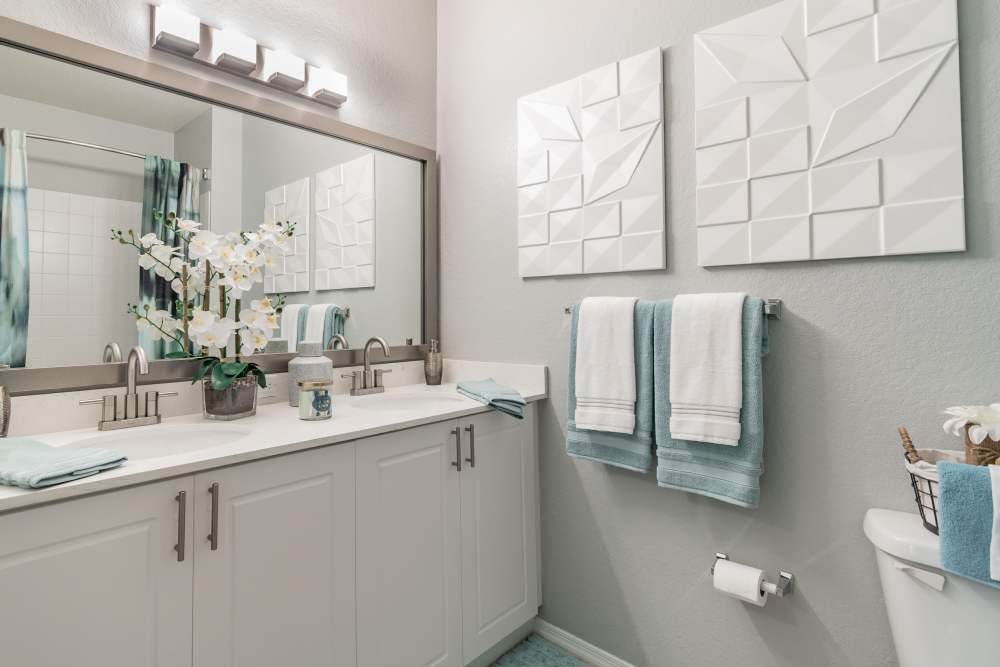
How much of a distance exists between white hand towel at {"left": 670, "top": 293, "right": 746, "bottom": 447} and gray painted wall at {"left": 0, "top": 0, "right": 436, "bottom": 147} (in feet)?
4.82

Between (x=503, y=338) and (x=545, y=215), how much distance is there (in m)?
0.51

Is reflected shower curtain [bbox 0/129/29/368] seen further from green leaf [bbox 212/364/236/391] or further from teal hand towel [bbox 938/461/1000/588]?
teal hand towel [bbox 938/461/1000/588]

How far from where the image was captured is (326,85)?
6.23 feet

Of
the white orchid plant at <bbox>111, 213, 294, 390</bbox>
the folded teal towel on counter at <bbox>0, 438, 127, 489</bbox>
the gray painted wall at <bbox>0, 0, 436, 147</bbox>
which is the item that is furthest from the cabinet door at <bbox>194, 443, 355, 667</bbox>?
the gray painted wall at <bbox>0, 0, 436, 147</bbox>

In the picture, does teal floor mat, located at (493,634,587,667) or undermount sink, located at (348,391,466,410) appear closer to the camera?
teal floor mat, located at (493,634,587,667)

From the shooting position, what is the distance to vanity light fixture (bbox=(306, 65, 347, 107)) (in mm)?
1882

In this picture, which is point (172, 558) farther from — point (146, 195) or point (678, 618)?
point (678, 618)

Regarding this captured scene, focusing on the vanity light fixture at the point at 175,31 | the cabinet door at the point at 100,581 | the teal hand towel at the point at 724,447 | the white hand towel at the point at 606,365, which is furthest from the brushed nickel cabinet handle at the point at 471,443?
the vanity light fixture at the point at 175,31

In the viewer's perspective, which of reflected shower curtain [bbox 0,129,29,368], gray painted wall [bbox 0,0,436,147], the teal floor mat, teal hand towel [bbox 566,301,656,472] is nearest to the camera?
reflected shower curtain [bbox 0,129,29,368]

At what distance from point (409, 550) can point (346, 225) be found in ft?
4.06

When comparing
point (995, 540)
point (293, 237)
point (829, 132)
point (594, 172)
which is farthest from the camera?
point (293, 237)

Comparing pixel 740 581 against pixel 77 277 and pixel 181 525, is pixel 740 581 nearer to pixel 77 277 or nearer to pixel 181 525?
pixel 181 525

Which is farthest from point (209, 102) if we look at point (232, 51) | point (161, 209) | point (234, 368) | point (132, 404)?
point (132, 404)

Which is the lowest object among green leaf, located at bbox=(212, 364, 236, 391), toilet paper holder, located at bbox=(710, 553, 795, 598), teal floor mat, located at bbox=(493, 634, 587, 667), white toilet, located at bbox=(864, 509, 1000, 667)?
teal floor mat, located at bbox=(493, 634, 587, 667)
